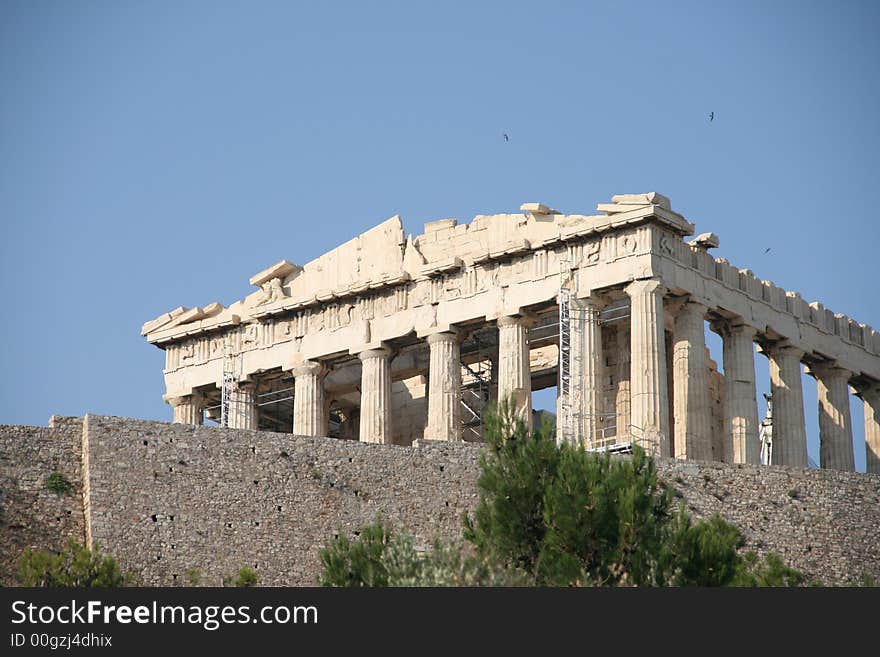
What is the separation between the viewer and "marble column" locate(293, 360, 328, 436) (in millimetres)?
71875

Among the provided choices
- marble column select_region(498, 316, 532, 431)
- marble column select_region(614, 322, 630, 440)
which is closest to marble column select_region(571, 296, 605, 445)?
marble column select_region(614, 322, 630, 440)

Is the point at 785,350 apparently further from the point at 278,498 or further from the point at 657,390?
the point at 278,498

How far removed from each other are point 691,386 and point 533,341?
6.81m

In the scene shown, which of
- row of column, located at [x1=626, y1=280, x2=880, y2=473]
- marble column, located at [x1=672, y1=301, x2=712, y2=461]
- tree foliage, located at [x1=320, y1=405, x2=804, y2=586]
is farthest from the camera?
marble column, located at [x1=672, y1=301, x2=712, y2=461]

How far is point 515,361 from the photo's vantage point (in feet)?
220

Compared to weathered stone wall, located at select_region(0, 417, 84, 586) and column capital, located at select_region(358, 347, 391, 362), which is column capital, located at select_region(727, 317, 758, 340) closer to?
column capital, located at select_region(358, 347, 391, 362)

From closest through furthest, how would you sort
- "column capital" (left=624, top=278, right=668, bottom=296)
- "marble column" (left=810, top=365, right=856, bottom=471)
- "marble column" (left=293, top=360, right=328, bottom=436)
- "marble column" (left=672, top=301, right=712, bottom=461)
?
"column capital" (left=624, top=278, right=668, bottom=296) → "marble column" (left=672, top=301, right=712, bottom=461) → "marble column" (left=810, top=365, right=856, bottom=471) → "marble column" (left=293, top=360, right=328, bottom=436)

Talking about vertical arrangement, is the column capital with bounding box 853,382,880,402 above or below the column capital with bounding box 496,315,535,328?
below

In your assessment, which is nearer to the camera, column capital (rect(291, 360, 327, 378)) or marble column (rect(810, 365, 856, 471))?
marble column (rect(810, 365, 856, 471))

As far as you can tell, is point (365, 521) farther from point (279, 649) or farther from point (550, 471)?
point (279, 649)

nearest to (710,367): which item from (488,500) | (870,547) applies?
(870,547)

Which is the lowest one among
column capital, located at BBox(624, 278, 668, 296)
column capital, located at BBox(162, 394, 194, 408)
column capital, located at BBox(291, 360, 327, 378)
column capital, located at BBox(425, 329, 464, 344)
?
column capital, located at BBox(162, 394, 194, 408)

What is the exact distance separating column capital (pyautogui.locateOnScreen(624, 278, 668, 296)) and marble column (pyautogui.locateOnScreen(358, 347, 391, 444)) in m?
9.06

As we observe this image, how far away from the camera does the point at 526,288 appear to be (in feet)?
220
